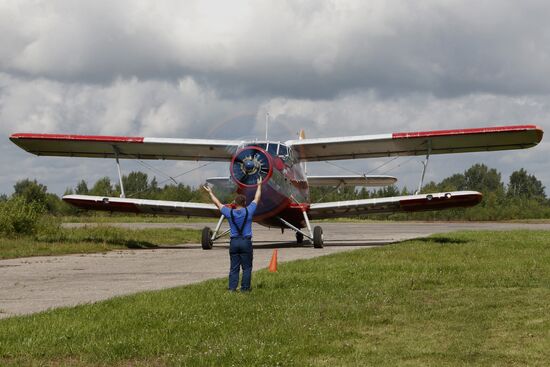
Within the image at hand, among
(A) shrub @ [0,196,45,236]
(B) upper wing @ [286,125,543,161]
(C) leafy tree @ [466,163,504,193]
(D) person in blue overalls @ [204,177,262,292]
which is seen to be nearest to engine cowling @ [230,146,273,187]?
(B) upper wing @ [286,125,543,161]

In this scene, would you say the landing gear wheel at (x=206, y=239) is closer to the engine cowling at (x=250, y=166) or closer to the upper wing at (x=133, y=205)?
the upper wing at (x=133, y=205)

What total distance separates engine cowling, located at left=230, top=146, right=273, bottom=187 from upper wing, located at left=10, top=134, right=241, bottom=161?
198 cm

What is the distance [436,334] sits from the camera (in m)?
6.89

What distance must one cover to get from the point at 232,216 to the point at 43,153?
16432 mm

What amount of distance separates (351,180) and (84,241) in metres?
13.9

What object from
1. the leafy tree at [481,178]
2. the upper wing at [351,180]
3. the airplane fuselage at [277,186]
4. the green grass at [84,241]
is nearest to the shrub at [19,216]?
the green grass at [84,241]

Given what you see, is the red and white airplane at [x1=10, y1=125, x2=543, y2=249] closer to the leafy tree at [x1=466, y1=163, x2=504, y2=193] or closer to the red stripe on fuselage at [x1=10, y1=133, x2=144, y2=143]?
the red stripe on fuselage at [x1=10, y1=133, x2=144, y2=143]

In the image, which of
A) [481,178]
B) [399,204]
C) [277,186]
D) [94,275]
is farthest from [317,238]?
[481,178]

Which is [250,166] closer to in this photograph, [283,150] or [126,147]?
[283,150]

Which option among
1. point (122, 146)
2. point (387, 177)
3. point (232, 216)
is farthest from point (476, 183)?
point (232, 216)

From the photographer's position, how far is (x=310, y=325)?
289 inches

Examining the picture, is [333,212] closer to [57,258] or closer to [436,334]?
[57,258]

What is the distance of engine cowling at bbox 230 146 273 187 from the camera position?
19.3 meters

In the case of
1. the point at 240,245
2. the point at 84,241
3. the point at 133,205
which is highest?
the point at 133,205
